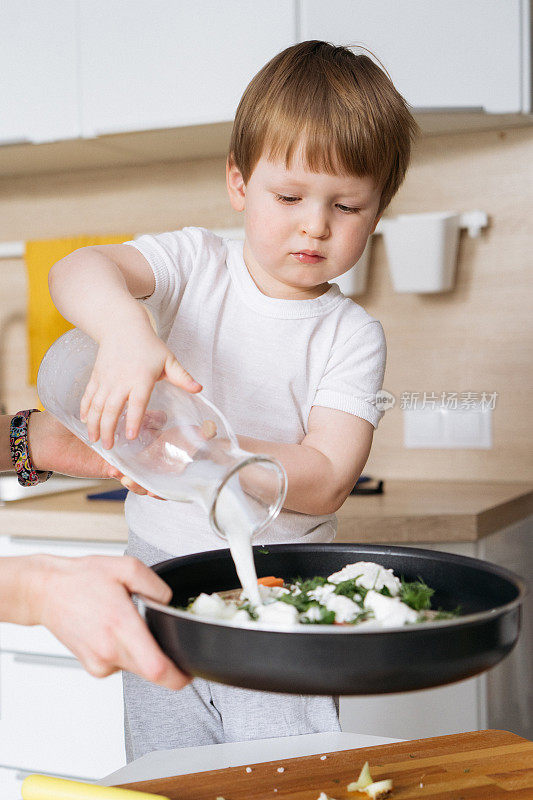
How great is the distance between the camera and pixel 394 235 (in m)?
1.93

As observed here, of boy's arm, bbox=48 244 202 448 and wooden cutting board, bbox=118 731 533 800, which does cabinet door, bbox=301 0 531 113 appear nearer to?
boy's arm, bbox=48 244 202 448

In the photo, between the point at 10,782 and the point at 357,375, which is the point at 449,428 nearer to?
the point at 357,375

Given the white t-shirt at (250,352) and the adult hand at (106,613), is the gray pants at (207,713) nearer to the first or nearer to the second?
the white t-shirt at (250,352)

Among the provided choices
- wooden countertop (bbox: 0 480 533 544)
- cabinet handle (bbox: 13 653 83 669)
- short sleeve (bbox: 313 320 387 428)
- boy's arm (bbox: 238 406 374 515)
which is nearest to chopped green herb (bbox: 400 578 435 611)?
boy's arm (bbox: 238 406 374 515)

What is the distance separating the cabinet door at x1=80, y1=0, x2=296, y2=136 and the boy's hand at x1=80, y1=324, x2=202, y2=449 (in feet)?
4.00

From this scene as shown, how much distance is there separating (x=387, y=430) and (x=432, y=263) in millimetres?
412

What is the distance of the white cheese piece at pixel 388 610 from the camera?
57cm

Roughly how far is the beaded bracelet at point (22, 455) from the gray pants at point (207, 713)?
0.15 m

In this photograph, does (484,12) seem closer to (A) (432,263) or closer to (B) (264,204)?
(A) (432,263)

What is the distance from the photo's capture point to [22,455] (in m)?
1.10

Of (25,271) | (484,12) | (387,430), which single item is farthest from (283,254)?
(25,271)

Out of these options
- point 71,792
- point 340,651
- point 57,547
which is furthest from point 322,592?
point 57,547

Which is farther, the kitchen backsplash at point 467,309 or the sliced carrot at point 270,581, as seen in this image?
the kitchen backsplash at point 467,309

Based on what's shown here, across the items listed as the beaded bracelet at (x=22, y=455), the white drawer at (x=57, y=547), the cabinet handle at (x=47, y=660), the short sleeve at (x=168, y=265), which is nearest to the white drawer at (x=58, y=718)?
the cabinet handle at (x=47, y=660)
